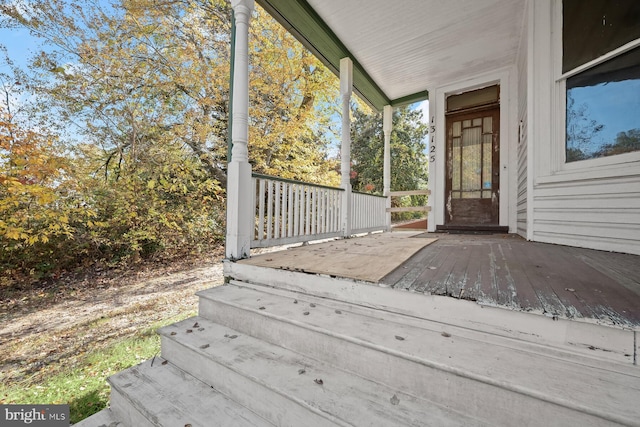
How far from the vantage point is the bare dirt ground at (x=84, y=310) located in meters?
2.57

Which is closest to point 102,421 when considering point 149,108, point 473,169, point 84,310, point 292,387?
point 292,387

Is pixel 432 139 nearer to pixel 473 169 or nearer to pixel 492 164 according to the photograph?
pixel 473 169

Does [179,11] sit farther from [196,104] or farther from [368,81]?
[368,81]

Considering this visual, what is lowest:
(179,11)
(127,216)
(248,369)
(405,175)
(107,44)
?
(248,369)

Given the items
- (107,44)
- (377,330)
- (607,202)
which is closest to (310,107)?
(107,44)

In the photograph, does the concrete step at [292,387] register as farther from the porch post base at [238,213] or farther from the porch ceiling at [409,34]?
the porch ceiling at [409,34]

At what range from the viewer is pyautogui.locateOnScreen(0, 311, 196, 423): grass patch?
189 cm

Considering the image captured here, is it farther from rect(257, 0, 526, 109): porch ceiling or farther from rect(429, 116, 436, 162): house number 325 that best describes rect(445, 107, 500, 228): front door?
rect(257, 0, 526, 109): porch ceiling

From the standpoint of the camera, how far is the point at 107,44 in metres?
5.25

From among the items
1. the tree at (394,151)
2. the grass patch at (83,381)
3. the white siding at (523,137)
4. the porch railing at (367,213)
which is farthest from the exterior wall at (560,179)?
the tree at (394,151)

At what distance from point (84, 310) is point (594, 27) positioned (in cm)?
611

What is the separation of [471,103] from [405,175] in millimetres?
6464

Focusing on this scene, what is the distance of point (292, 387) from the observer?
0.94 m

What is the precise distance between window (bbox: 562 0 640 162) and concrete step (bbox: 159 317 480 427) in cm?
235
